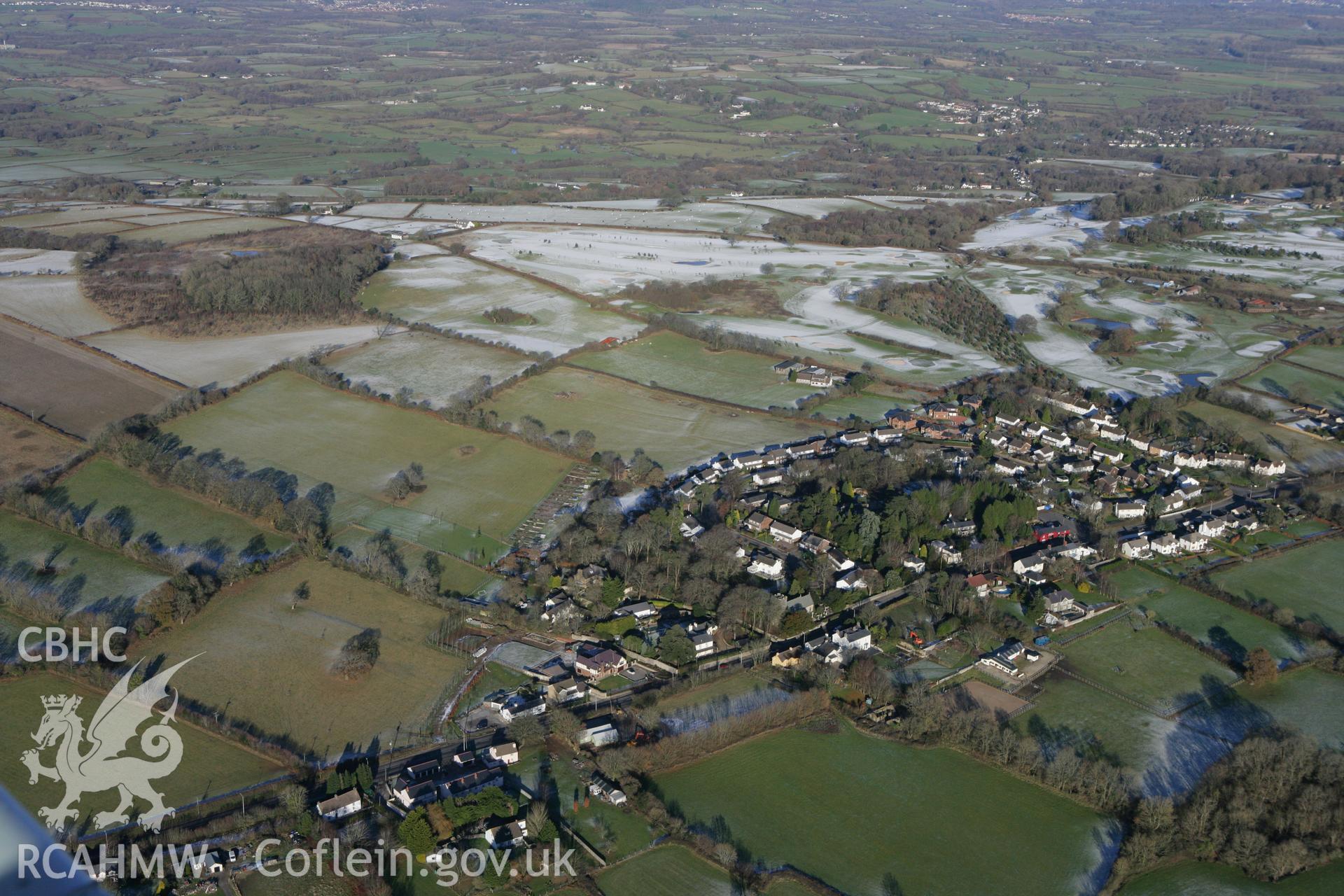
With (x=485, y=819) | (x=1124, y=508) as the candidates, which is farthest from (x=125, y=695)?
(x=1124, y=508)

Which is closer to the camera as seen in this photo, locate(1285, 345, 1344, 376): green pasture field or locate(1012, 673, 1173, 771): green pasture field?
locate(1012, 673, 1173, 771): green pasture field

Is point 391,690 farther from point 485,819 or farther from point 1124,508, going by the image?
point 1124,508

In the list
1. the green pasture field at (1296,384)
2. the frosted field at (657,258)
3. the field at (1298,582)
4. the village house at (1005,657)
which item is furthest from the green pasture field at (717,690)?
the frosted field at (657,258)

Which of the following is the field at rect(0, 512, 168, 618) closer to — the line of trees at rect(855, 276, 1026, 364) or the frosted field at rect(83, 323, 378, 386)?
the frosted field at rect(83, 323, 378, 386)

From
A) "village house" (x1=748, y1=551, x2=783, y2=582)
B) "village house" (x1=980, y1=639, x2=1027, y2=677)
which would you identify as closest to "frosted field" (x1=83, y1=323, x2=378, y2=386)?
"village house" (x1=748, y1=551, x2=783, y2=582)

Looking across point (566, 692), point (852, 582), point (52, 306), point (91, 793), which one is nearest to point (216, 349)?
point (52, 306)

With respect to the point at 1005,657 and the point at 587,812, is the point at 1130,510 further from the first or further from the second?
the point at 587,812
